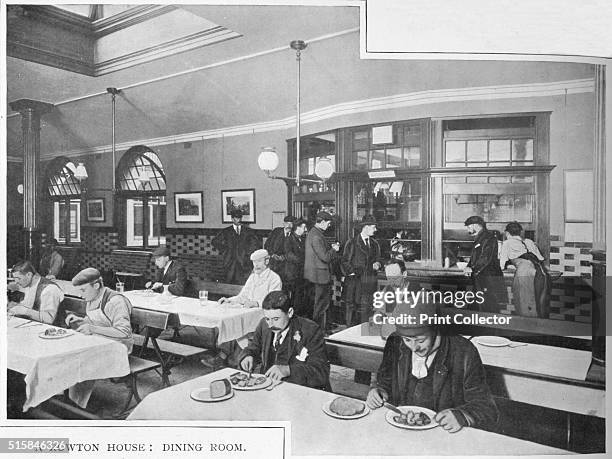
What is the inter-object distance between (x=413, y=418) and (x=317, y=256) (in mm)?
528

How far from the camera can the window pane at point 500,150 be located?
4.20 feet

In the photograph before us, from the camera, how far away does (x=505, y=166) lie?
1.29 m

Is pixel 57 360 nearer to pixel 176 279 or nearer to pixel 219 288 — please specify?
pixel 176 279

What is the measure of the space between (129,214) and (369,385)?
93 cm

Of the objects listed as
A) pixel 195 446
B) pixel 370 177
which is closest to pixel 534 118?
pixel 370 177

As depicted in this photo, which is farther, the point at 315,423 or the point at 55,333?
the point at 55,333

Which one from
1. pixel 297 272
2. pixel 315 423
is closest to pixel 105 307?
pixel 297 272

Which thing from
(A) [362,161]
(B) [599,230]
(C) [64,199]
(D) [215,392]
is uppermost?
(A) [362,161]

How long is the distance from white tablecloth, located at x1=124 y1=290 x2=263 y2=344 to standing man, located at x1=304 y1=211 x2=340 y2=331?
19 centimetres

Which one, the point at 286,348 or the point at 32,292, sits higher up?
the point at 32,292

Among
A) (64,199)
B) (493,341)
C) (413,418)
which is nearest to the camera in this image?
(413,418)

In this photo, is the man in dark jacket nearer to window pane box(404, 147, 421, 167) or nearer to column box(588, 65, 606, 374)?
window pane box(404, 147, 421, 167)

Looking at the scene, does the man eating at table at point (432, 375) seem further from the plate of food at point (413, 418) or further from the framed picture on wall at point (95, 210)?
the framed picture on wall at point (95, 210)

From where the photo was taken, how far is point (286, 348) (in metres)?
1.34
